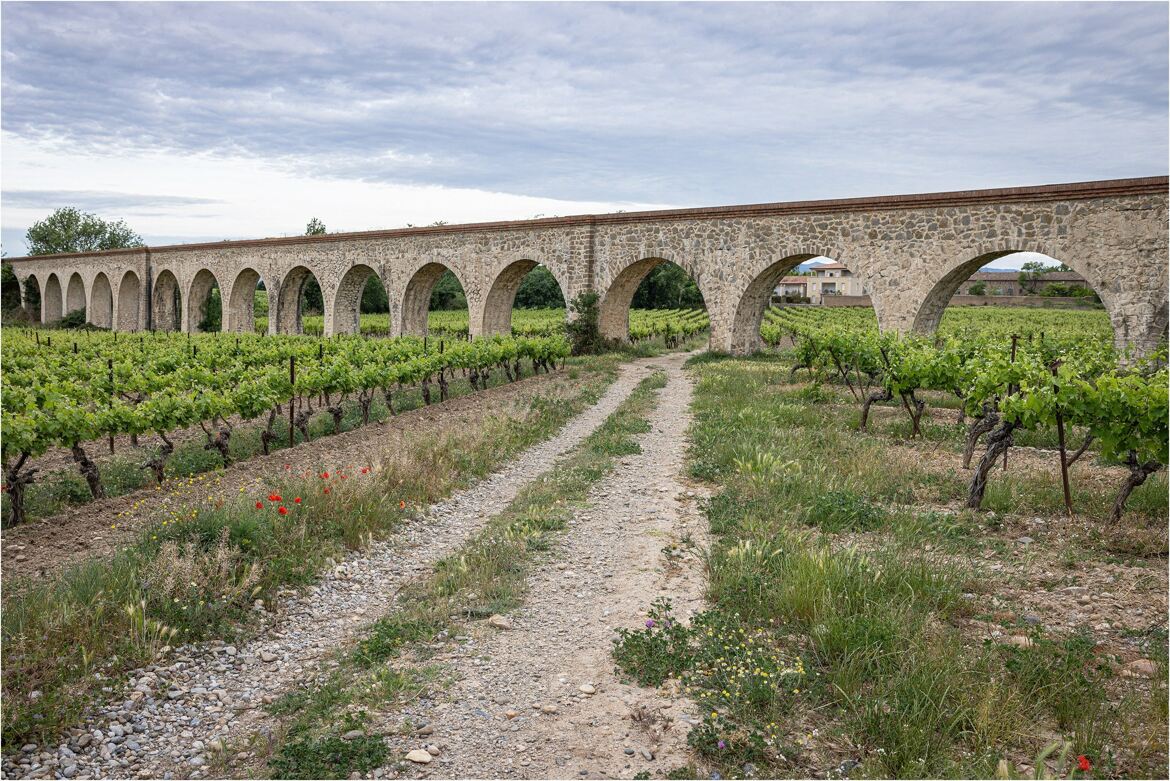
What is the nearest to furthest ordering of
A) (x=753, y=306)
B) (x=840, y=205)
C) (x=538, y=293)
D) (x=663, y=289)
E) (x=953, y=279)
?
(x=953, y=279) < (x=840, y=205) < (x=753, y=306) < (x=538, y=293) < (x=663, y=289)

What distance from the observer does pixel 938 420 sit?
436 inches

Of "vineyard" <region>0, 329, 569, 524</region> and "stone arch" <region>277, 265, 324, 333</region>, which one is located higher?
"stone arch" <region>277, 265, 324, 333</region>

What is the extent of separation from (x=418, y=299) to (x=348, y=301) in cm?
395

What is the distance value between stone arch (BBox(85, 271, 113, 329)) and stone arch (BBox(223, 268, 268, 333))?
11.8m

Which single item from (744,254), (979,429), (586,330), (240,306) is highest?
(744,254)

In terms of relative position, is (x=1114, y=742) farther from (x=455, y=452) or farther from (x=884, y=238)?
(x=884, y=238)

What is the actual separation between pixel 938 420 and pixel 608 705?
9.24 meters

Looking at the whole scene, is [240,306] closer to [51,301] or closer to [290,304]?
[290,304]

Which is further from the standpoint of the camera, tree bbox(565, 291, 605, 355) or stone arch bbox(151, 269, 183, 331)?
stone arch bbox(151, 269, 183, 331)

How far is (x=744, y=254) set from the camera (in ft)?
57.8

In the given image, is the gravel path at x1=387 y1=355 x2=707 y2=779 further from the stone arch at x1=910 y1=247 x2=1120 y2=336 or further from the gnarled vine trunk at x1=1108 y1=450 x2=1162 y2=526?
the stone arch at x1=910 y1=247 x2=1120 y2=336

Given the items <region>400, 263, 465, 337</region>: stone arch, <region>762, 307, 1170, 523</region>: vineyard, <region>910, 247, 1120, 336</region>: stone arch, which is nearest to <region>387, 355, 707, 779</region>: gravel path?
<region>762, 307, 1170, 523</region>: vineyard

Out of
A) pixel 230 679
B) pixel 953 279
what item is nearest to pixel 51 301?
pixel 953 279

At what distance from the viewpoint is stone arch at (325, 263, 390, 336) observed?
90.8 feet
